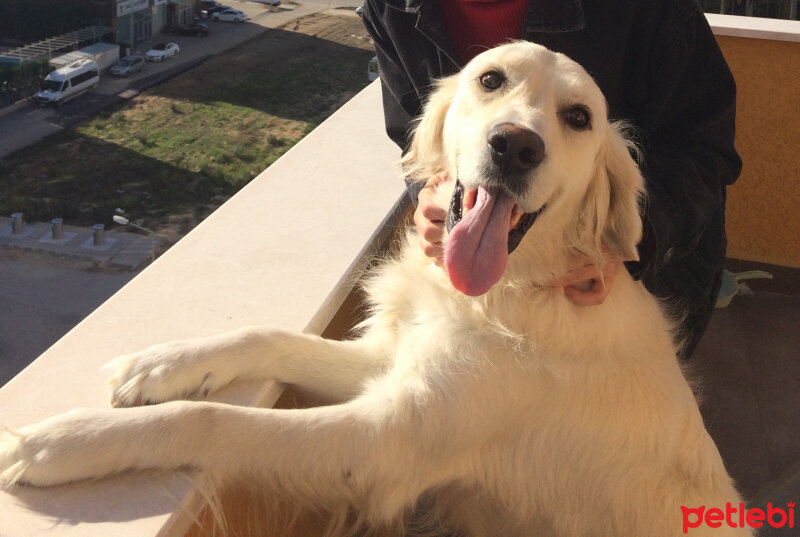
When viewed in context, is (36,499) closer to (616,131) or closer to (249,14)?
(616,131)

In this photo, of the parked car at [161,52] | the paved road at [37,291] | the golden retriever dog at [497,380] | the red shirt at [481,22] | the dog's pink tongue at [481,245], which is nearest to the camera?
the golden retriever dog at [497,380]

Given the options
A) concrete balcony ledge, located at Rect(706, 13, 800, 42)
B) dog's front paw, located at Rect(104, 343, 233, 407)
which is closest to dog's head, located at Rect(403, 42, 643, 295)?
dog's front paw, located at Rect(104, 343, 233, 407)

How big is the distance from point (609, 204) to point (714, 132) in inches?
22.5

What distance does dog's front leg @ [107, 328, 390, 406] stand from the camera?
1.92 meters

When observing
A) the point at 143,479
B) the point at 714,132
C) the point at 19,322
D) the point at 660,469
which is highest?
the point at 714,132

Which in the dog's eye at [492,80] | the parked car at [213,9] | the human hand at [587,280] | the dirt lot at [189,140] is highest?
the dog's eye at [492,80]

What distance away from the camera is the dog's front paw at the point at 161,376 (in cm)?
190

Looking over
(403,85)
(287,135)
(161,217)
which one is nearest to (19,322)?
(161,217)

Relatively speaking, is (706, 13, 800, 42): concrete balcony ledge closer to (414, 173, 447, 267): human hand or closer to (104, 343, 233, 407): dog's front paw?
(414, 173, 447, 267): human hand

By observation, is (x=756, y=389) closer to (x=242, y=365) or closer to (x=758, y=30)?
(x=758, y=30)

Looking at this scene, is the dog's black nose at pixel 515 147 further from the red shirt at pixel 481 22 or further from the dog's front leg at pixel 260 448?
the red shirt at pixel 481 22

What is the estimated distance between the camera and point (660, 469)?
6.75 feet

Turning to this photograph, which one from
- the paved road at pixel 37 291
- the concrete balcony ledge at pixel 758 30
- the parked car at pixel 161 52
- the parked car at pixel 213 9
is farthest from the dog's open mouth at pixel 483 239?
the parked car at pixel 213 9

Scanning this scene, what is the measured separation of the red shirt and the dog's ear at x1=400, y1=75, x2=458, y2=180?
29cm
